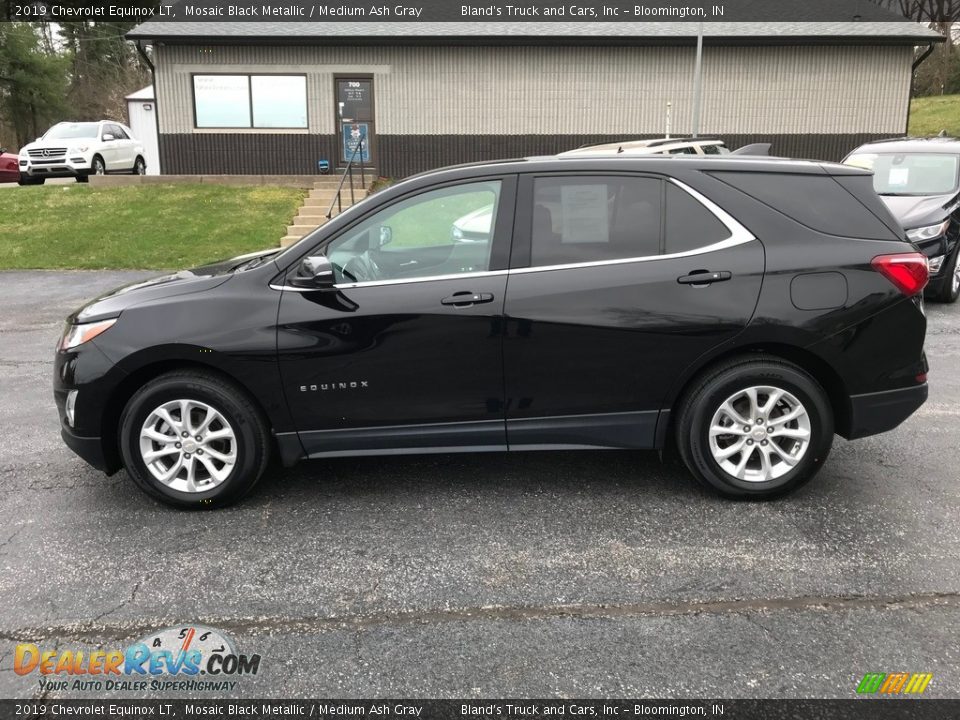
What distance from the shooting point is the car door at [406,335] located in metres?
3.90

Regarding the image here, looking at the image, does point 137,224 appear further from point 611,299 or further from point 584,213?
point 611,299

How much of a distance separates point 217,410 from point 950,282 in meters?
8.94

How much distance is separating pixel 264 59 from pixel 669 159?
690 inches

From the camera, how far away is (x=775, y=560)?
3516 mm

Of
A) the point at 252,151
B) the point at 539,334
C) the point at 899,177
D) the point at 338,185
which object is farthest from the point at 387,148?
the point at 539,334

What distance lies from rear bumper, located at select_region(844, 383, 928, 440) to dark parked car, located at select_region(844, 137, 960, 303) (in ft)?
18.2

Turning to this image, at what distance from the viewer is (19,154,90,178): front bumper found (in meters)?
20.8

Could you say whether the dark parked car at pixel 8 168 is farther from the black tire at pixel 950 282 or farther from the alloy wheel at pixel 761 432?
the alloy wheel at pixel 761 432

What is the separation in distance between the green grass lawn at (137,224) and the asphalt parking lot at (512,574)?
9.34 metres

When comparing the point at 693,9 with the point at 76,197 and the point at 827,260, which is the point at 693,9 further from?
the point at 827,260

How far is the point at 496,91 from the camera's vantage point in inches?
761

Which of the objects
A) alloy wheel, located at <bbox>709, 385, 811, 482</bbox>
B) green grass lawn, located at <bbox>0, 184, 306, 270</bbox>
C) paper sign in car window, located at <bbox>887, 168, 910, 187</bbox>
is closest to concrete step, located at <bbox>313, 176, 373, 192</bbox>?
green grass lawn, located at <bbox>0, 184, 306, 270</bbox>

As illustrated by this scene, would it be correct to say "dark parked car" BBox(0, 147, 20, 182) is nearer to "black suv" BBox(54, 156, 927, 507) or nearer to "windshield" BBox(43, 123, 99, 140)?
"windshield" BBox(43, 123, 99, 140)

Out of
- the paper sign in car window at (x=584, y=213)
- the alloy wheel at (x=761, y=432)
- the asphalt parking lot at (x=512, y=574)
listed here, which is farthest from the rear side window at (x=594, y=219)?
the asphalt parking lot at (x=512, y=574)
